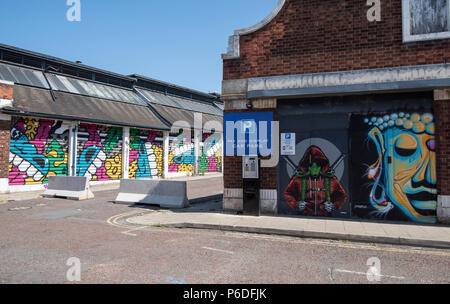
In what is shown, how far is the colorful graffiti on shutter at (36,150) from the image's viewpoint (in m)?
15.7

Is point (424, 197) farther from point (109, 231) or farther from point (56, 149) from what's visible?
point (56, 149)

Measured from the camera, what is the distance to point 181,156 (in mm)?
26547

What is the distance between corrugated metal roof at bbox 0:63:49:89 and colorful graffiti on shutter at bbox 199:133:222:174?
1369 cm

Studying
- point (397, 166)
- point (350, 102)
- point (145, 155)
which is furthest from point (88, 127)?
point (397, 166)

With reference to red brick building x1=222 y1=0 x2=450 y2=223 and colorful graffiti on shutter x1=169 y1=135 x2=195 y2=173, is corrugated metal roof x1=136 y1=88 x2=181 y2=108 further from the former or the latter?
red brick building x1=222 y1=0 x2=450 y2=223

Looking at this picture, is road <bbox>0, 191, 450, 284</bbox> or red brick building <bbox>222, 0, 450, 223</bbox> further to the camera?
red brick building <bbox>222, 0, 450, 223</bbox>

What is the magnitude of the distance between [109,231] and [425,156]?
8.48 m

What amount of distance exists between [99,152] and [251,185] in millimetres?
13081

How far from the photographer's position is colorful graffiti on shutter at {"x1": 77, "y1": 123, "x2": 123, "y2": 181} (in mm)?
18750

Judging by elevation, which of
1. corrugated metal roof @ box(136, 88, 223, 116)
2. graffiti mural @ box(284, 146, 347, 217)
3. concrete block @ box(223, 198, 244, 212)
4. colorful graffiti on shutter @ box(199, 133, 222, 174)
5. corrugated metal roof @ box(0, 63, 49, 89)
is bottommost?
concrete block @ box(223, 198, 244, 212)

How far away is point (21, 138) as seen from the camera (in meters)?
15.9

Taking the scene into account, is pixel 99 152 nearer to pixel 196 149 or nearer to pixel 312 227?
pixel 196 149

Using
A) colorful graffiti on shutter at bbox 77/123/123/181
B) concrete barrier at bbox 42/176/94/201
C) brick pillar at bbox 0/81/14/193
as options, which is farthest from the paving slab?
colorful graffiti on shutter at bbox 77/123/123/181

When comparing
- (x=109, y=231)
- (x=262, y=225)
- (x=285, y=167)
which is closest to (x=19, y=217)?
(x=109, y=231)
